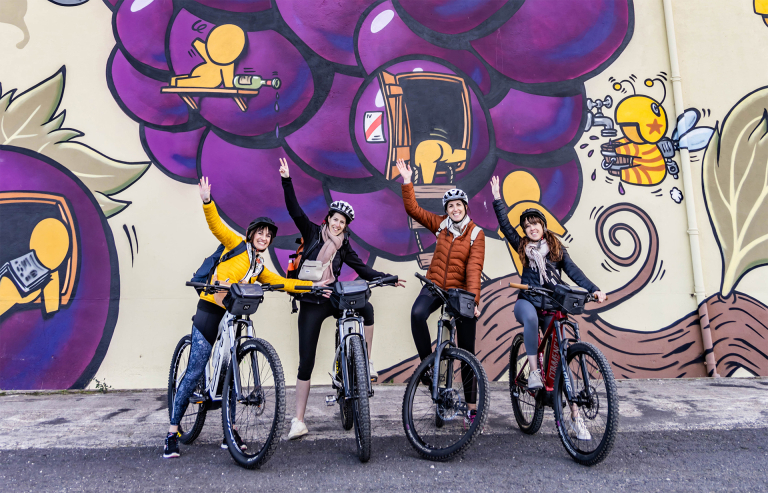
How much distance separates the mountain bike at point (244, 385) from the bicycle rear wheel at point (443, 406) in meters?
0.95

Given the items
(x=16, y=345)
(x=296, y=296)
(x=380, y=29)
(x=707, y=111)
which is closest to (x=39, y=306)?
(x=16, y=345)

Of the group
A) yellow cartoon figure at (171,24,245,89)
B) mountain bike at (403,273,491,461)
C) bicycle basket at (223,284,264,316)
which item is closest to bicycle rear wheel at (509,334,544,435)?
mountain bike at (403,273,491,461)

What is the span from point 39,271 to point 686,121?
8.32 metres

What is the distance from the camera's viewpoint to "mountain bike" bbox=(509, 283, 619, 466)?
279 cm

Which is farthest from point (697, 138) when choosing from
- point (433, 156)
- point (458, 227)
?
point (458, 227)

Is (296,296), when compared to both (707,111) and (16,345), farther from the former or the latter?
(707,111)

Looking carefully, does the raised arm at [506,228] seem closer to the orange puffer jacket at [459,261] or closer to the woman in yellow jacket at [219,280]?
the orange puffer jacket at [459,261]

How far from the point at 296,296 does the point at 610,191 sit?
14.4 ft

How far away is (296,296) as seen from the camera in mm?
3438

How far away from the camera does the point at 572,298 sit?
10.4 ft

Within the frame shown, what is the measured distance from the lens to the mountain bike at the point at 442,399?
3.01 meters

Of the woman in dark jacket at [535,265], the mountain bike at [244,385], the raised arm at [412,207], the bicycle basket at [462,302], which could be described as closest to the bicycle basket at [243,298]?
the mountain bike at [244,385]

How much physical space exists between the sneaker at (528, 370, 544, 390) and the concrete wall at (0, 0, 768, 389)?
205 centimetres

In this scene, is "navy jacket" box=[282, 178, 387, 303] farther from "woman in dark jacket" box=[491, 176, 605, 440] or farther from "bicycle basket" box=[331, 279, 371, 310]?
Answer: "woman in dark jacket" box=[491, 176, 605, 440]
